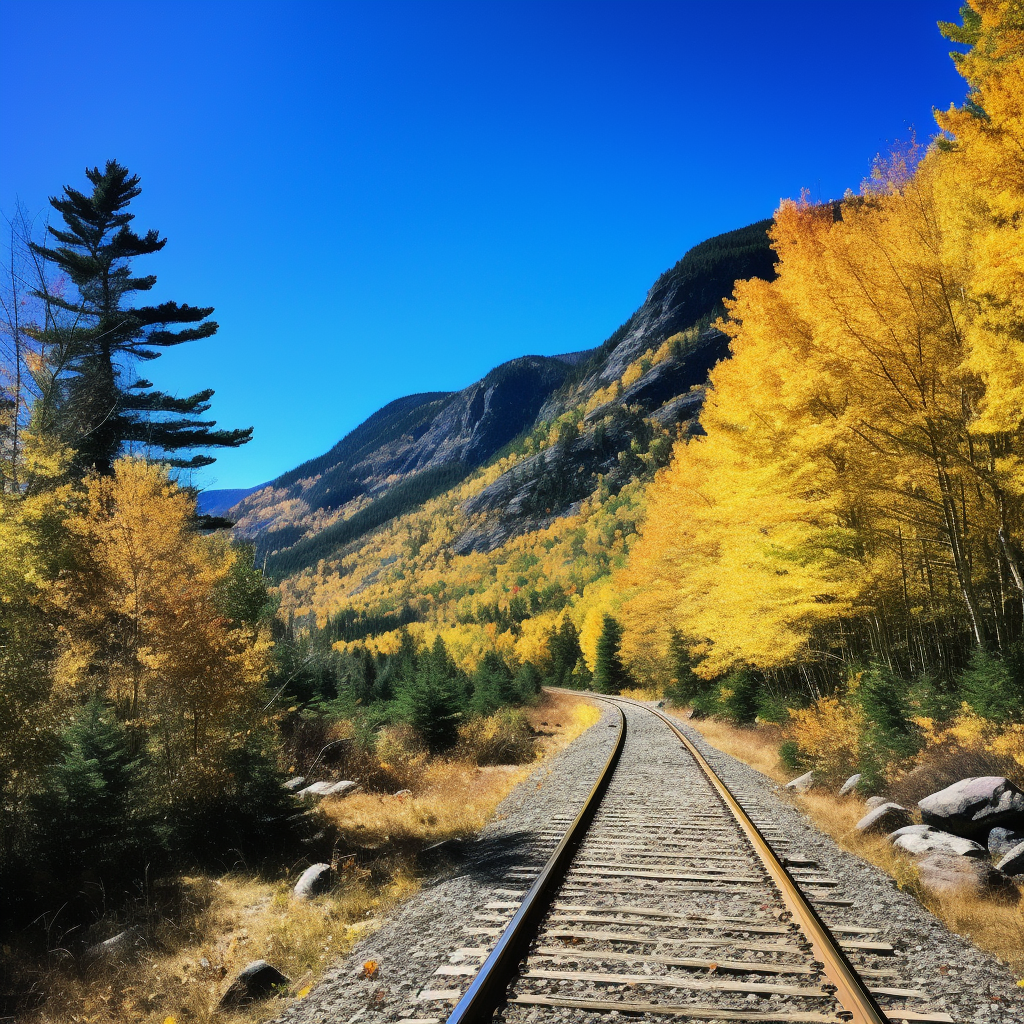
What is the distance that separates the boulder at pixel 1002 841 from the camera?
6102mm

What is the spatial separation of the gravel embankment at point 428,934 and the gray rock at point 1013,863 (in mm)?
4572

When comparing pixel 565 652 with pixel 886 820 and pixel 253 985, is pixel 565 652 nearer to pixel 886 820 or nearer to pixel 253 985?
pixel 886 820

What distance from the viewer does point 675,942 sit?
436cm

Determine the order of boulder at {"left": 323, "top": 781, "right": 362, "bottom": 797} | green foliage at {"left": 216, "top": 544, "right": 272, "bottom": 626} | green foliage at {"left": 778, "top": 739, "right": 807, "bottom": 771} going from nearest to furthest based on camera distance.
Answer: green foliage at {"left": 778, "top": 739, "right": 807, "bottom": 771}, boulder at {"left": 323, "top": 781, "right": 362, "bottom": 797}, green foliage at {"left": 216, "top": 544, "right": 272, "bottom": 626}

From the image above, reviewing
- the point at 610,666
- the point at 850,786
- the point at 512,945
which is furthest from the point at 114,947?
the point at 610,666

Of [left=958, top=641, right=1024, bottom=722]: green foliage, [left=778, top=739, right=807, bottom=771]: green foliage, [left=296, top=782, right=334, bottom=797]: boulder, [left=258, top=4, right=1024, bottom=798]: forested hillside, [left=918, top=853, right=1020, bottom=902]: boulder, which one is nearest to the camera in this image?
[left=918, top=853, right=1020, bottom=902]: boulder

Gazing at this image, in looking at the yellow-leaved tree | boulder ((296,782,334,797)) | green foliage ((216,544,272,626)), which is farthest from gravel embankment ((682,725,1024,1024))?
green foliage ((216,544,272,626))

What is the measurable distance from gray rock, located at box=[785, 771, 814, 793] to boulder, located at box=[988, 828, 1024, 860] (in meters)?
4.69

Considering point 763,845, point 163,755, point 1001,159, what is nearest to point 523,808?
point 763,845

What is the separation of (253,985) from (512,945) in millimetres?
2462

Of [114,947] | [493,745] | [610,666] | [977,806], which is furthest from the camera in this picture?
[610,666]

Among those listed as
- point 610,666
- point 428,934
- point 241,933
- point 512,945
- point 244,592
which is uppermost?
point 244,592

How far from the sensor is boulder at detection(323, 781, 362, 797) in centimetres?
1455

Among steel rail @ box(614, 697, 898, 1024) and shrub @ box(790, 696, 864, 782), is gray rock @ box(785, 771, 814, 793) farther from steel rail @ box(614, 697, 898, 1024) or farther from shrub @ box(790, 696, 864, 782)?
steel rail @ box(614, 697, 898, 1024)
